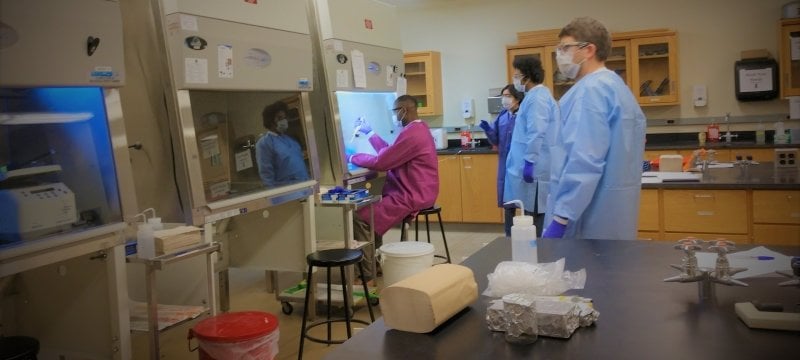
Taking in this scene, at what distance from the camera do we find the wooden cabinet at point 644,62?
6.16 meters

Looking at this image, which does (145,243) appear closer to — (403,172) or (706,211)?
(403,172)

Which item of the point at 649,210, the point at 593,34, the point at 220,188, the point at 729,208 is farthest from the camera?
the point at 649,210

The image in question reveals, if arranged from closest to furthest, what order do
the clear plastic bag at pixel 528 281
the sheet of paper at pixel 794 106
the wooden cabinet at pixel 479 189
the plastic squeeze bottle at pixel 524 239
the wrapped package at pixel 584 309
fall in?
the wrapped package at pixel 584 309
the clear plastic bag at pixel 528 281
the plastic squeeze bottle at pixel 524 239
the sheet of paper at pixel 794 106
the wooden cabinet at pixel 479 189

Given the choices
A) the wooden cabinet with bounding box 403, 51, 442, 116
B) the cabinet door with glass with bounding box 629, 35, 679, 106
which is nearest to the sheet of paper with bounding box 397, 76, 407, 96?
the wooden cabinet with bounding box 403, 51, 442, 116

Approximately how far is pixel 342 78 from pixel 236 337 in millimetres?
1907

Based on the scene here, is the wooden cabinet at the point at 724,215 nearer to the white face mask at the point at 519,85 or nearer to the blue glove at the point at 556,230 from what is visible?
the white face mask at the point at 519,85

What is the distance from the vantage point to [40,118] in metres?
2.03

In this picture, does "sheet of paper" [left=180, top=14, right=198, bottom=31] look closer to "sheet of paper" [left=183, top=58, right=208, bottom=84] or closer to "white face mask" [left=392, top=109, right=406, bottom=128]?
"sheet of paper" [left=183, top=58, right=208, bottom=84]

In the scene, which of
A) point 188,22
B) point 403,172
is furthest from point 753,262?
point 403,172

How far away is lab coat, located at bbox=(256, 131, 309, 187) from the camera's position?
3.19 m

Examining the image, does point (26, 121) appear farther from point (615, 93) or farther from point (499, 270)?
point (615, 93)

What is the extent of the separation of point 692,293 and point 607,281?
0.66 feet

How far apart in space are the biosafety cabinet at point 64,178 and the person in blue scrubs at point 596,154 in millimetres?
1553

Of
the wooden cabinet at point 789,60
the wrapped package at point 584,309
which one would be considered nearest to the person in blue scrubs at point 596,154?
the wrapped package at point 584,309
